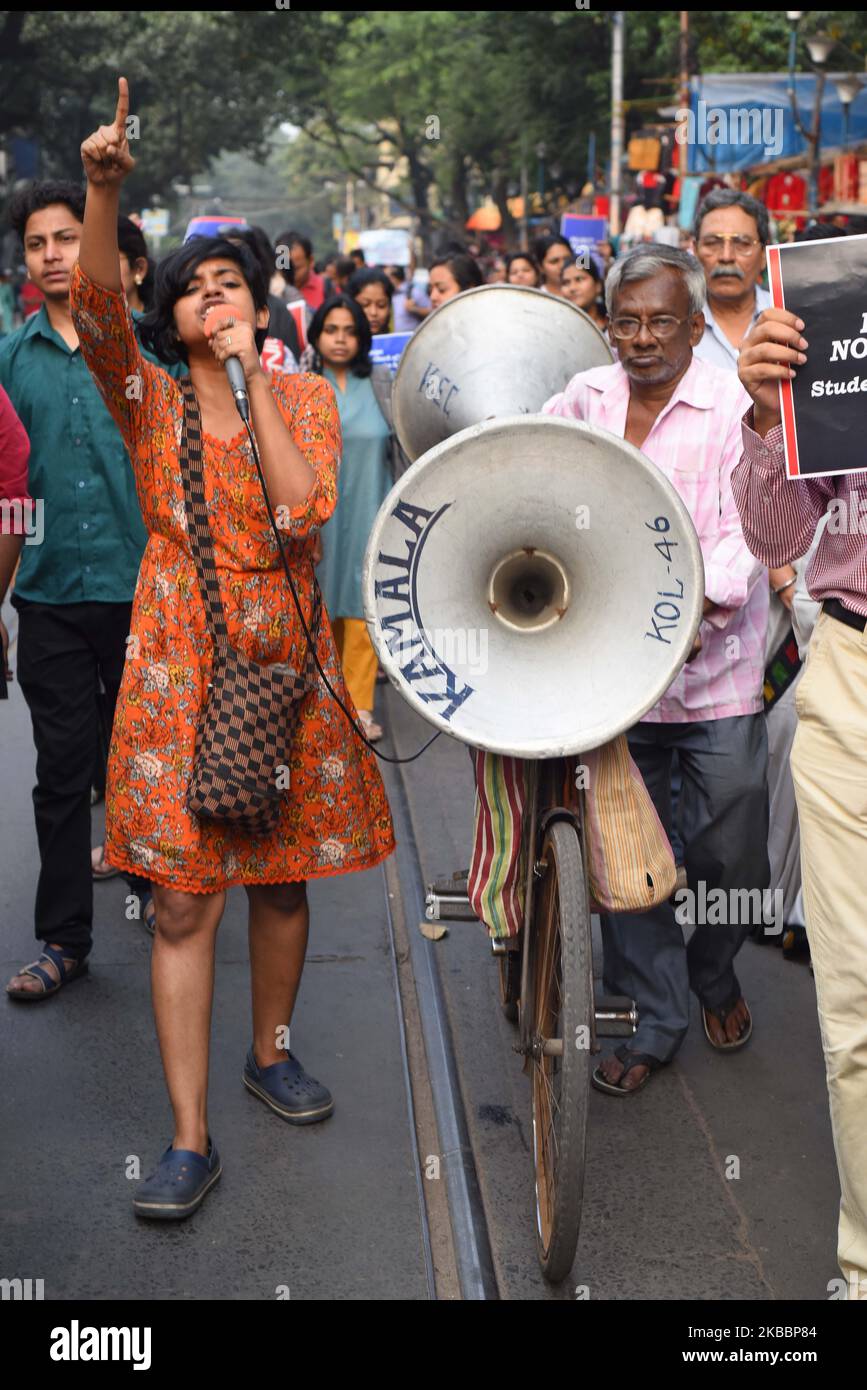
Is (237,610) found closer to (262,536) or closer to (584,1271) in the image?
(262,536)

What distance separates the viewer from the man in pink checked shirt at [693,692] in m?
4.07

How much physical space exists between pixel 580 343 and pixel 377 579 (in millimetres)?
1317

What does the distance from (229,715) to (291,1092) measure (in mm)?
1057

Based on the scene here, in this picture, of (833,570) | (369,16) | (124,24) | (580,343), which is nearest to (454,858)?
(580,343)

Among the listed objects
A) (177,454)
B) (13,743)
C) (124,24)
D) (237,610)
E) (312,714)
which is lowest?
(13,743)

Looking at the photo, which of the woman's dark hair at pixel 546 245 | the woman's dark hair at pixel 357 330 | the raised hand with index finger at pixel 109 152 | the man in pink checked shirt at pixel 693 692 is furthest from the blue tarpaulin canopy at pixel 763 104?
the raised hand with index finger at pixel 109 152

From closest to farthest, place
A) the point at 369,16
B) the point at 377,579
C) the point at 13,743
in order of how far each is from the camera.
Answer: the point at 377,579 < the point at 13,743 < the point at 369,16

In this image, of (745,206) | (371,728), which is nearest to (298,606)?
(745,206)

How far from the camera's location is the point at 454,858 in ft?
19.6

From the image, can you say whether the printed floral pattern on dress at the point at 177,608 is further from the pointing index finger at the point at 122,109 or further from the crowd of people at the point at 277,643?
the pointing index finger at the point at 122,109

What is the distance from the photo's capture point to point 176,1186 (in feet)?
12.0

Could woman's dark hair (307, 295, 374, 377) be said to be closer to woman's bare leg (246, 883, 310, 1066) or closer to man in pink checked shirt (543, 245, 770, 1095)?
man in pink checked shirt (543, 245, 770, 1095)

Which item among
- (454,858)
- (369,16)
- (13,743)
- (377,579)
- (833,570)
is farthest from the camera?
(369,16)

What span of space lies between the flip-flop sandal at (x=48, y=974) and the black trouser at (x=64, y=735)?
0.14ft
